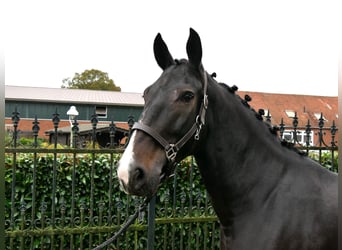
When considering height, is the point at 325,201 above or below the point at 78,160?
below

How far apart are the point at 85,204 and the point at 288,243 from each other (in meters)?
3.09

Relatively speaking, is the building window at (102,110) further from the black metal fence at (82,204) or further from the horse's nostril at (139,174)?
the horse's nostril at (139,174)

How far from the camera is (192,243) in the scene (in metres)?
5.43

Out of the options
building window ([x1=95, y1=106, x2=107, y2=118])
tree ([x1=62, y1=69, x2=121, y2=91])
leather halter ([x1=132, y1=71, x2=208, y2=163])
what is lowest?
leather halter ([x1=132, y1=71, x2=208, y2=163])

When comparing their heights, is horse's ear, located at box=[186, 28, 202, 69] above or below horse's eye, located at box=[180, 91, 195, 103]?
above

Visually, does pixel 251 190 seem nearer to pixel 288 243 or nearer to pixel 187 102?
pixel 288 243

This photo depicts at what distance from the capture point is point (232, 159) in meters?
2.58

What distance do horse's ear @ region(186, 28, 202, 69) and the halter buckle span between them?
62 cm

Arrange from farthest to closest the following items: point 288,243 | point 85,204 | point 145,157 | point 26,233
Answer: point 85,204, point 26,233, point 288,243, point 145,157

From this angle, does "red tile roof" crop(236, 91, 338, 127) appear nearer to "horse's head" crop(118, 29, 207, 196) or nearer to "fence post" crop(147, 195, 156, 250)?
"fence post" crop(147, 195, 156, 250)

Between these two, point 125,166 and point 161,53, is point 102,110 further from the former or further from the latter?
point 125,166

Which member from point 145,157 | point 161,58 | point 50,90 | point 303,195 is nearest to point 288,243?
point 303,195

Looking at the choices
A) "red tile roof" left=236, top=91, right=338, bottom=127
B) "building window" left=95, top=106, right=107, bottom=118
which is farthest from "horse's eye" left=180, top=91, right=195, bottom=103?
"building window" left=95, top=106, right=107, bottom=118

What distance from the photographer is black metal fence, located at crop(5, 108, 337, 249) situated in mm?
4375
